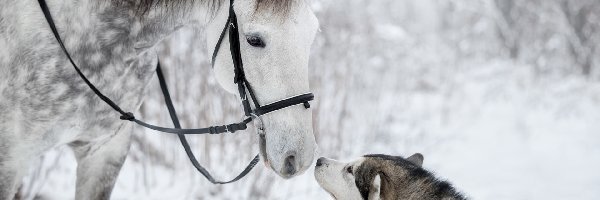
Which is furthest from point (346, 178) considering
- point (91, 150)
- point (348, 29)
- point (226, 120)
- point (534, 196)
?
point (348, 29)

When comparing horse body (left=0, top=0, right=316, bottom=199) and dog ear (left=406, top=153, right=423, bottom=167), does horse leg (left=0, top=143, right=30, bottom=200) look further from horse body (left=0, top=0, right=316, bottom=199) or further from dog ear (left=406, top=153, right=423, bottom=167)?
dog ear (left=406, top=153, right=423, bottom=167)

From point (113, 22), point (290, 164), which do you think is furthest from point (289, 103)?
point (113, 22)

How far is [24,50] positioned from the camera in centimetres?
220

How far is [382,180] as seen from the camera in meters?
2.91

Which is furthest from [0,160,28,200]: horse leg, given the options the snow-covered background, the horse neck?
the snow-covered background

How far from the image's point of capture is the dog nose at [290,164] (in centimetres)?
213

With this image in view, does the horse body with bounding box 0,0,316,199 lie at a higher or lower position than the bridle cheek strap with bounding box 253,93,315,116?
lower

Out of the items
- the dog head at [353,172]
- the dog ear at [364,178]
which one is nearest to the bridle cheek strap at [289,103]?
the dog ear at [364,178]

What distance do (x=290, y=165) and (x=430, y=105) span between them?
7.88 m

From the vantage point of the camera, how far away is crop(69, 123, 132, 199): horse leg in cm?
272

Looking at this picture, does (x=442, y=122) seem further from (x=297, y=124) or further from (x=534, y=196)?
(x=297, y=124)

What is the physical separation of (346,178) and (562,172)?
3809mm

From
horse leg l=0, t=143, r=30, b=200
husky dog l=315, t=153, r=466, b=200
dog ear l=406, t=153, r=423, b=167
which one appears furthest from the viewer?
dog ear l=406, t=153, r=423, b=167

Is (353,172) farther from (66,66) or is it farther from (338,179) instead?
(66,66)
